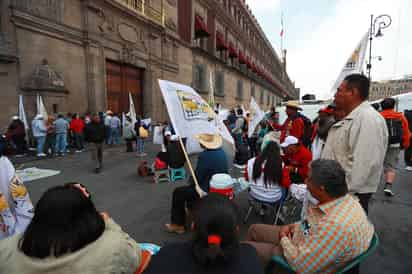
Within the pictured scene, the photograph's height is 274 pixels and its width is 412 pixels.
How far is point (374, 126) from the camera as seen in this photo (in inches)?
70.9

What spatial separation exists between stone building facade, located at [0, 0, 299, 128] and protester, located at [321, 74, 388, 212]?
5.03 m

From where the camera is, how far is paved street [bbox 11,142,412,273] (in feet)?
8.52

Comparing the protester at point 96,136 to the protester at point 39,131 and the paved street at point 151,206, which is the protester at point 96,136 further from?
the protester at point 39,131

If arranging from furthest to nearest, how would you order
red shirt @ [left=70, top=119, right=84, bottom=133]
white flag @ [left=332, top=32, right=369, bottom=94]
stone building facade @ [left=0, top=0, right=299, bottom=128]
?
red shirt @ [left=70, top=119, right=84, bottom=133], stone building facade @ [left=0, top=0, right=299, bottom=128], white flag @ [left=332, top=32, right=369, bottom=94]

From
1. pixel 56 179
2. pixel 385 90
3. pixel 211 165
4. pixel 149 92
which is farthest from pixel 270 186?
pixel 385 90

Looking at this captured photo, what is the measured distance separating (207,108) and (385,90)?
6122 cm

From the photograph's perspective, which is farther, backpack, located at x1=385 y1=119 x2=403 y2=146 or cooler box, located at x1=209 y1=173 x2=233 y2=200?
backpack, located at x1=385 y1=119 x2=403 y2=146

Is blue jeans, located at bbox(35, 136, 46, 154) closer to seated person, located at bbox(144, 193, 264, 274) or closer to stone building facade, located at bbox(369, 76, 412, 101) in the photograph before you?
seated person, located at bbox(144, 193, 264, 274)

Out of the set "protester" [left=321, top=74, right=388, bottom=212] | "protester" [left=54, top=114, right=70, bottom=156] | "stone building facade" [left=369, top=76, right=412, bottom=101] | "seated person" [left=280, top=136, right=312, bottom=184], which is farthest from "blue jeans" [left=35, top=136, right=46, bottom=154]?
Answer: "stone building facade" [left=369, top=76, right=412, bottom=101]

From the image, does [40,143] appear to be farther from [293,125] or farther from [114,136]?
[293,125]

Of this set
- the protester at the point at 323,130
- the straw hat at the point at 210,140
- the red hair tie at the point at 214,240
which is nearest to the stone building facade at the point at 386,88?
the protester at the point at 323,130

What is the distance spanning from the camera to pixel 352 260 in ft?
4.71

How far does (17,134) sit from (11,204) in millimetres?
7509

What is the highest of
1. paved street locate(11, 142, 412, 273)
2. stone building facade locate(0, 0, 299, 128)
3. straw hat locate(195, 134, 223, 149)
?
stone building facade locate(0, 0, 299, 128)
